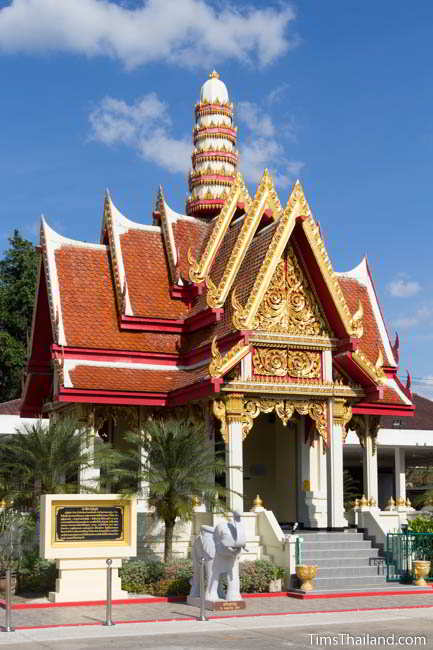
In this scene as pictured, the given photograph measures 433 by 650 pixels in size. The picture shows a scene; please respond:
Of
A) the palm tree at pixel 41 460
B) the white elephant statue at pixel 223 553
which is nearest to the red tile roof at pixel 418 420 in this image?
the palm tree at pixel 41 460

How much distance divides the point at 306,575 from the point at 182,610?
301 centimetres

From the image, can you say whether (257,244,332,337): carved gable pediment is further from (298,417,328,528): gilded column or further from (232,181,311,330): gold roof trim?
(298,417,328,528): gilded column

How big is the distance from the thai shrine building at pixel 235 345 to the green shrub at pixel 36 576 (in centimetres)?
280

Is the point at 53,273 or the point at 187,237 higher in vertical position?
the point at 187,237

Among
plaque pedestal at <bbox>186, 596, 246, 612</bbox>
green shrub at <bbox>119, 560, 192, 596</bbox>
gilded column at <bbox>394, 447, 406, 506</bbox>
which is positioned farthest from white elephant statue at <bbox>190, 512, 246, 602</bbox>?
gilded column at <bbox>394, 447, 406, 506</bbox>

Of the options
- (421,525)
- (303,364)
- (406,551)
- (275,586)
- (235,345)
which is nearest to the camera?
(275,586)

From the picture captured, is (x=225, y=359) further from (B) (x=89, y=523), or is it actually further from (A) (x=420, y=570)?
(A) (x=420, y=570)

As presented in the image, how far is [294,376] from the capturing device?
2130 centimetres

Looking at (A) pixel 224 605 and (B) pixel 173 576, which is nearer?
(A) pixel 224 605

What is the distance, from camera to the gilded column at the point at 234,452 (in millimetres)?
19891

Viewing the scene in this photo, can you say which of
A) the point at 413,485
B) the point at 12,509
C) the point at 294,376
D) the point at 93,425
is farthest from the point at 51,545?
the point at 413,485

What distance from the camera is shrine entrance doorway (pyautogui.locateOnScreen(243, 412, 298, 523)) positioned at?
2423 centimetres

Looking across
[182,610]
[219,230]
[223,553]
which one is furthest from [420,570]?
[219,230]

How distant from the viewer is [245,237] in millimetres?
22703
